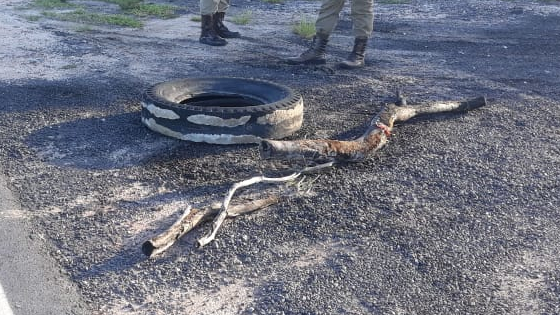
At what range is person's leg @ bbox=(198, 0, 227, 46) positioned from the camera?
838cm

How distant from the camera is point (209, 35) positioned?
8.56m

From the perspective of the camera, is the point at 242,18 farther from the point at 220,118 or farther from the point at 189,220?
the point at 189,220

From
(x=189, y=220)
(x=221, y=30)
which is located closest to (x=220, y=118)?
(x=189, y=220)

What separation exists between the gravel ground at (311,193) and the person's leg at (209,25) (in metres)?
0.70

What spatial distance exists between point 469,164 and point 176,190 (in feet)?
6.77

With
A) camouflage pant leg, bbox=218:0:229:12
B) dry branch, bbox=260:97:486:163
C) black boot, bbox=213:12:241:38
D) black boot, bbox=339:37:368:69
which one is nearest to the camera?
dry branch, bbox=260:97:486:163

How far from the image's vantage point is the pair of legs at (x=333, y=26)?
749 cm

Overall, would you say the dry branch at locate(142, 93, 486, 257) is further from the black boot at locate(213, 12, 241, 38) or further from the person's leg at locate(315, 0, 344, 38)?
the black boot at locate(213, 12, 241, 38)

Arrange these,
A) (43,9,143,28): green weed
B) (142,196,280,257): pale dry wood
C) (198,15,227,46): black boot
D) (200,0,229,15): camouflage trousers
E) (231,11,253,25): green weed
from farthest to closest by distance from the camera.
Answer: (231,11,253,25): green weed, (43,9,143,28): green weed, (198,15,227,46): black boot, (200,0,229,15): camouflage trousers, (142,196,280,257): pale dry wood

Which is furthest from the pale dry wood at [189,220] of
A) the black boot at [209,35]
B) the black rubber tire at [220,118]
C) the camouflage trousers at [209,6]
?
the camouflage trousers at [209,6]

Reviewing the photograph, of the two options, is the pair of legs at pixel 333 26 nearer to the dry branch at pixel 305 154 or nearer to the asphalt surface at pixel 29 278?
the dry branch at pixel 305 154

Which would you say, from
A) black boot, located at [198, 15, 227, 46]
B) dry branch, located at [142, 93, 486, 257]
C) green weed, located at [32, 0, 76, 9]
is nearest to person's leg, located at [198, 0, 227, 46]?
black boot, located at [198, 15, 227, 46]

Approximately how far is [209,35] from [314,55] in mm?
1663

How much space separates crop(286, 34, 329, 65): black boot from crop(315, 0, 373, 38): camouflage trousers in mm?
80
